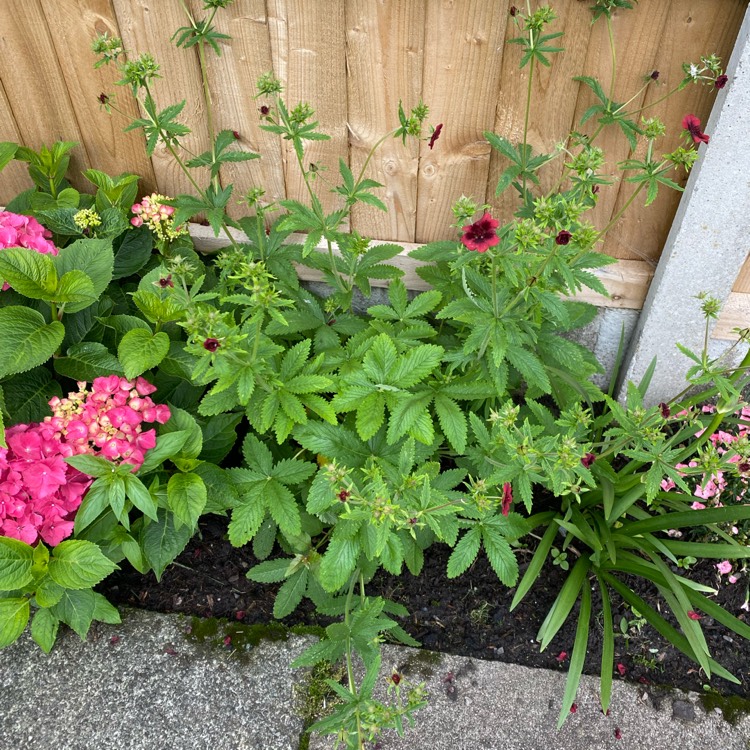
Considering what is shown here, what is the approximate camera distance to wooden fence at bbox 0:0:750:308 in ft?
5.91

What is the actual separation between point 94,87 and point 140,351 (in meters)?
1.04

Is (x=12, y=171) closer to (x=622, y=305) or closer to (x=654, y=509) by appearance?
(x=622, y=305)

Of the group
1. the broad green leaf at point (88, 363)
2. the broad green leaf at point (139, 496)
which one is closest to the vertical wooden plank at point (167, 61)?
the broad green leaf at point (88, 363)

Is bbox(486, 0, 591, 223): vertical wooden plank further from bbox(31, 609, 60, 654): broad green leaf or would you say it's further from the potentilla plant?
bbox(31, 609, 60, 654): broad green leaf

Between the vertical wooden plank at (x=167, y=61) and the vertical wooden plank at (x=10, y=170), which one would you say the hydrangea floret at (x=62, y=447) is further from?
the vertical wooden plank at (x=10, y=170)

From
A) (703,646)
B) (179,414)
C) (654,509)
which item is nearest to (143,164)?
(179,414)

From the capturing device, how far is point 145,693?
191 cm

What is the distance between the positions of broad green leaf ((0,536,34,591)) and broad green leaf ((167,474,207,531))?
397mm

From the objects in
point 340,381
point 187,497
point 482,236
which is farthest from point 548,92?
point 187,497

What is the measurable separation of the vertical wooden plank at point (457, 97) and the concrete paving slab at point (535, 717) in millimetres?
1535

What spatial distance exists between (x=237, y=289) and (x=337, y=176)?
55 cm

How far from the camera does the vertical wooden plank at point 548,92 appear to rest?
1.79 metres

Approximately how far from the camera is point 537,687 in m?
1.94

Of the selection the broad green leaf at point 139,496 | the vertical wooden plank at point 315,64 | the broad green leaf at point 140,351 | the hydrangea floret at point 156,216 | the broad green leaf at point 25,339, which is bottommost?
the broad green leaf at point 139,496
